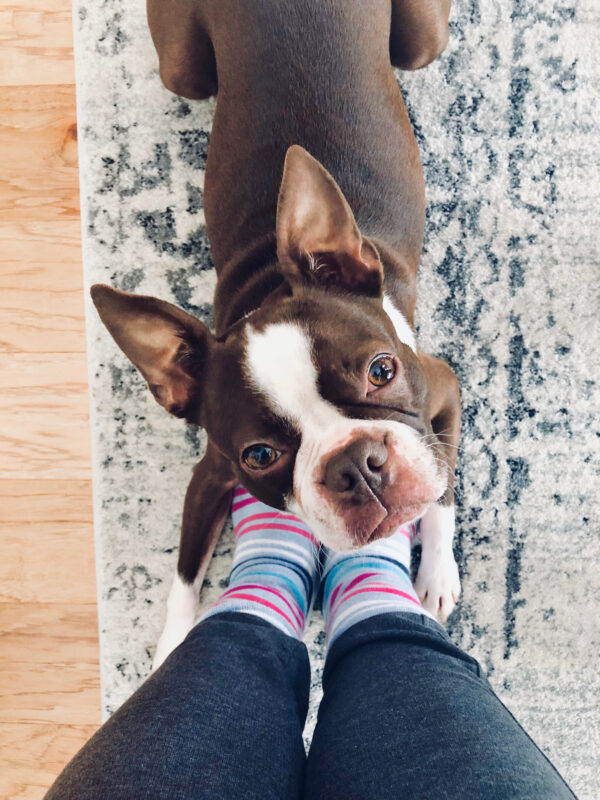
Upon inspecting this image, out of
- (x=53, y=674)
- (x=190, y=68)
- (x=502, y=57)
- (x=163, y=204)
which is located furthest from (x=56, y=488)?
(x=502, y=57)

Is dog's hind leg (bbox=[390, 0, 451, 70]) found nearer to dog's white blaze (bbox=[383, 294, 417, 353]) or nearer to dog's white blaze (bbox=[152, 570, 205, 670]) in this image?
dog's white blaze (bbox=[383, 294, 417, 353])

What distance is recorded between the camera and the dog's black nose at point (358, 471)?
4.23 ft

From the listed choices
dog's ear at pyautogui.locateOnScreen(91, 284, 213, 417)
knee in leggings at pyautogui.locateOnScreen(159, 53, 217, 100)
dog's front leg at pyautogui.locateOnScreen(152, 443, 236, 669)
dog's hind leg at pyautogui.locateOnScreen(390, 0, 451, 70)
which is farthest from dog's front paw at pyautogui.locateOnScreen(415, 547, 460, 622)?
knee in leggings at pyautogui.locateOnScreen(159, 53, 217, 100)

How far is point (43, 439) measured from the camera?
2219 mm

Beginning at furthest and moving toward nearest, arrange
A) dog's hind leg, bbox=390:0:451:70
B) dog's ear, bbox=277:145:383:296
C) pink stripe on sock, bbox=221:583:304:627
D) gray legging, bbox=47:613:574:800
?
dog's hind leg, bbox=390:0:451:70, pink stripe on sock, bbox=221:583:304:627, dog's ear, bbox=277:145:383:296, gray legging, bbox=47:613:574:800

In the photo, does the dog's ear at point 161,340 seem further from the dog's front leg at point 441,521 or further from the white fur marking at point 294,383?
the dog's front leg at point 441,521

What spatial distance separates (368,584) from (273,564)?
0.94 ft

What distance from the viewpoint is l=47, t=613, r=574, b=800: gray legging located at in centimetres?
105

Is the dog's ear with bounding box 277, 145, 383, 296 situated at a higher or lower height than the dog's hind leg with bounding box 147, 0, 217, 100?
lower

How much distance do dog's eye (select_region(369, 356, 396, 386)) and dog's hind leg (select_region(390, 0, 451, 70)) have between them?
3.77 feet

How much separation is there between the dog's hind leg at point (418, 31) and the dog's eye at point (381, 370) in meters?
1.15

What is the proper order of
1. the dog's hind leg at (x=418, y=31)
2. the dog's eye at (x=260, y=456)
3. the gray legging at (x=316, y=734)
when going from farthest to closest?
the dog's hind leg at (x=418, y=31) → the dog's eye at (x=260, y=456) → the gray legging at (x=316, y=734)

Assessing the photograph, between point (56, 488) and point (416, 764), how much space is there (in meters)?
1.54

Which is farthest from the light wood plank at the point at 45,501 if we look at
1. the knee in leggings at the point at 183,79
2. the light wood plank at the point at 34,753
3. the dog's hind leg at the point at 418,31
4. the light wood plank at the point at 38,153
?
the dog's hind leg at the point at 418,31
